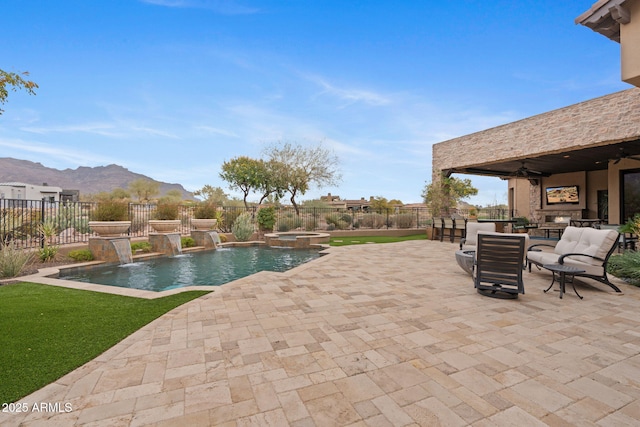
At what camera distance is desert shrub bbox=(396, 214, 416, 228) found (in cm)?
1681

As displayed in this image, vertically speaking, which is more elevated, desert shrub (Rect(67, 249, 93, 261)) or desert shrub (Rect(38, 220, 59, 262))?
desert shrub (Rect(38, 220, 59, 262))

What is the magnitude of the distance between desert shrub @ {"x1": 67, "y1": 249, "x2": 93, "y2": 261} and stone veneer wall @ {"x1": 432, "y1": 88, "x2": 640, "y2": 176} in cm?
1399

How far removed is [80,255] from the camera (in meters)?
7.34

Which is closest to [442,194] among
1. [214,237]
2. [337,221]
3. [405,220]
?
[405,220]

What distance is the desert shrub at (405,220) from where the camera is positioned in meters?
16.8

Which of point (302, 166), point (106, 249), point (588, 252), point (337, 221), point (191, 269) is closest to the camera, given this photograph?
point (588, 252)

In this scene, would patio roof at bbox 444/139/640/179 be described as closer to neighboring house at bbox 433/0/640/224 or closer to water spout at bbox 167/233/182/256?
neighboring house at bbox 433/0/640/224

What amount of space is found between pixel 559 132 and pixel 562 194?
9.06 metres

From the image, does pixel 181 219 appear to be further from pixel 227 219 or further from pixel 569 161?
pixel 569 161

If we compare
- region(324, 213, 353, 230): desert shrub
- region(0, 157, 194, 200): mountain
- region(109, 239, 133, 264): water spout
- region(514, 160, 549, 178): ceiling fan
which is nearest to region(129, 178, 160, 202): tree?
region(324, 213, 353, 230): desert shrub

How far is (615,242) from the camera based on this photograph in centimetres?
450

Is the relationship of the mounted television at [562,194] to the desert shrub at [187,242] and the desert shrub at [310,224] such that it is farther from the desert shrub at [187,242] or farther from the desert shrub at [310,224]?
the desert shrub at [187,242]

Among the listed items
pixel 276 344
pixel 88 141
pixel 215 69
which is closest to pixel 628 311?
pixel 276 344

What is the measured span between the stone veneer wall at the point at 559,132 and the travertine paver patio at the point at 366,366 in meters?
6.63
